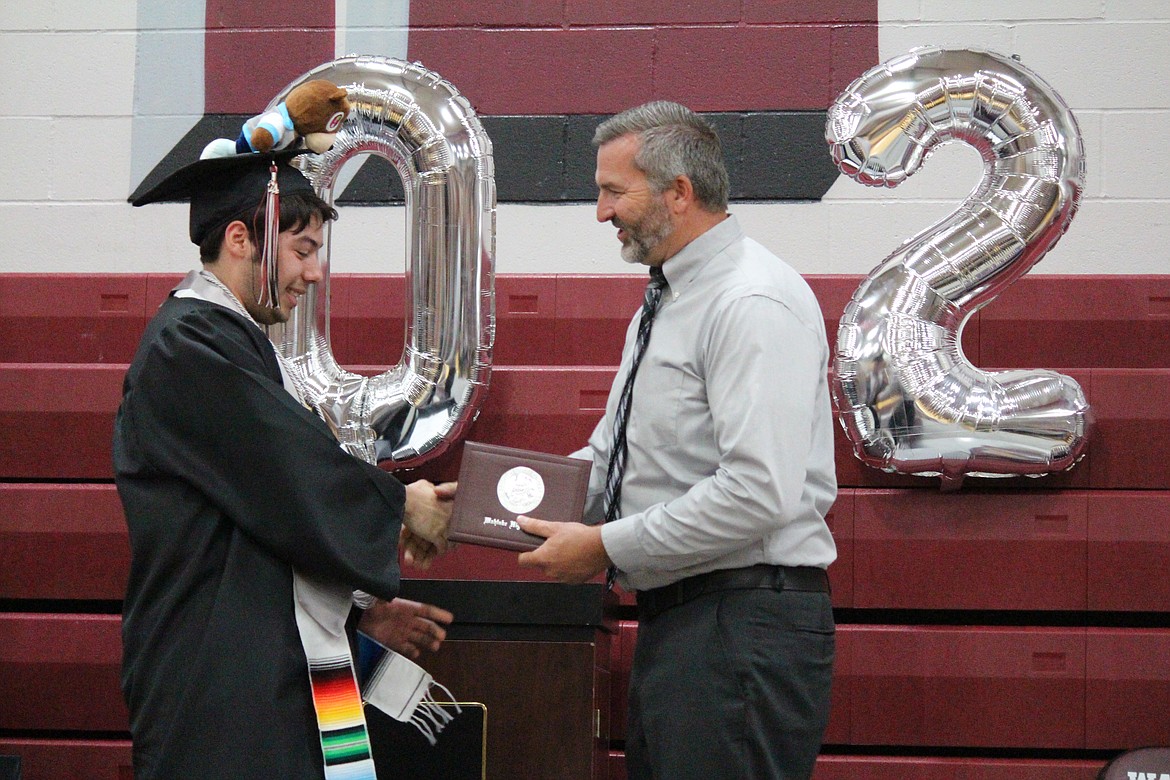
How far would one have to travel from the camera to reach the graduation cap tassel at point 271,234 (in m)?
1.96

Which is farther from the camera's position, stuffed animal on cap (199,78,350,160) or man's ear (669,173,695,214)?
man's ear (669,173,695,214)

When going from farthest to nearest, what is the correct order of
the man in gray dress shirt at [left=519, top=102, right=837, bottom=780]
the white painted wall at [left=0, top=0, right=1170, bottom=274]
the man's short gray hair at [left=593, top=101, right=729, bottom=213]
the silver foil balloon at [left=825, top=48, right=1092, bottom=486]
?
the white painted wall at [left=0, top=0, right=1170, bottom=274], the silver foil balloon at [left=825, top=48, right=1092, bottom=486], the man's short gray hair at [left=593, top=101, right=729, bottom=213], the man in gray dress shirt at [left=519, top=102, right=837, bottom=780]

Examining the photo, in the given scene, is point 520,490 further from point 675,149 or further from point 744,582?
point 675,149

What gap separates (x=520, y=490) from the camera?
213 cm

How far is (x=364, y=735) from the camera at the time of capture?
1.87 meters

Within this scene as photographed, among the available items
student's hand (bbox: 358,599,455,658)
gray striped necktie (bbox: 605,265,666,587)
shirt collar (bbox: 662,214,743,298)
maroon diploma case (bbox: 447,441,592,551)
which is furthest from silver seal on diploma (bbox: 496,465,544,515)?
shirt collar (bbox: 662,214,743,298)

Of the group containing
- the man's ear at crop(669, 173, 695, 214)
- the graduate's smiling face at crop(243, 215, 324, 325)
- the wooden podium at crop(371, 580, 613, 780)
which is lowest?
the wooden podium at crop(371, 580, 613, 780)

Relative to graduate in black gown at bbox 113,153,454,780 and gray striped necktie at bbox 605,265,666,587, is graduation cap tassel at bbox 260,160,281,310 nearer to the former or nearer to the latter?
graduate in black gown at bbox 113,153,454,780

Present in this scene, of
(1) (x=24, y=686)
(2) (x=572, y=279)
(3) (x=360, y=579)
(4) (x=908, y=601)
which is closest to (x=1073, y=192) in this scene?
(4) (x=908, y=601)

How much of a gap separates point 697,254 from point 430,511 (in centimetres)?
64

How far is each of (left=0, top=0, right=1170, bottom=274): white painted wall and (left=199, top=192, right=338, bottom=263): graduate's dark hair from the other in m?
1.15

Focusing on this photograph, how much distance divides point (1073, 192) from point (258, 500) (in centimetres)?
172

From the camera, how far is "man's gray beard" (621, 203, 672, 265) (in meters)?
2.12

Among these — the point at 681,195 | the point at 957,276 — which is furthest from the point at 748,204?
the point at 681,195
